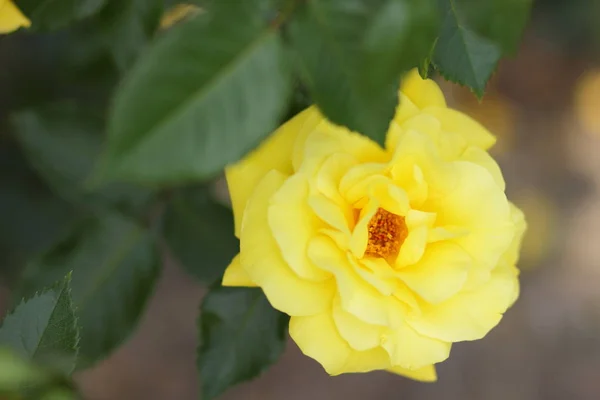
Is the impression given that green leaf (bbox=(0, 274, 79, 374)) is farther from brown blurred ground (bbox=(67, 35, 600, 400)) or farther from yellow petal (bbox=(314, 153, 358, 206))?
brown blurred ground (bbox=(67, 35, 600, 400))

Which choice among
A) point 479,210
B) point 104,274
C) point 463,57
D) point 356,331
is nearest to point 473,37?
point 463,57

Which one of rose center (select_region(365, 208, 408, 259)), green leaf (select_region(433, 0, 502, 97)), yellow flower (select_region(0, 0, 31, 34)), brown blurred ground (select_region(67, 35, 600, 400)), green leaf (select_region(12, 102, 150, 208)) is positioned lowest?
brown blurred ground (select_region(67, 35, 600, 400))

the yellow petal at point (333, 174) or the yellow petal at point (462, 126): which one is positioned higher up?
the yellow petal at point (462, 126)

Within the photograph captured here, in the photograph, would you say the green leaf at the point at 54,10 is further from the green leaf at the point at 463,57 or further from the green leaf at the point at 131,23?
the green leaf at the point at 463,57

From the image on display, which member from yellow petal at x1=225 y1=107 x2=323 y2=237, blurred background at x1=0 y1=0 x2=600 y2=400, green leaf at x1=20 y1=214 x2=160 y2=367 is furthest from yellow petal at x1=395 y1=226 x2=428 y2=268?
blurred background at x1=0 y1=0 x2=600 y2=400

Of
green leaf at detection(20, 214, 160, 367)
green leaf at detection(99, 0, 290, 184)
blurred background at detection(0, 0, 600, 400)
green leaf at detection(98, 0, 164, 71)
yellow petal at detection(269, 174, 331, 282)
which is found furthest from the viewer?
blurred background at detection(0, 0, 600, 400)

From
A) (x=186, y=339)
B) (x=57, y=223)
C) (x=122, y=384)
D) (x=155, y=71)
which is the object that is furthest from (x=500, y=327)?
(x=155, y=71)

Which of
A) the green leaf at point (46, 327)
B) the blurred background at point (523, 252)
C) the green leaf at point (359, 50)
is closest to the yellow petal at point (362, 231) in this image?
the green leaf at point (359, 50)

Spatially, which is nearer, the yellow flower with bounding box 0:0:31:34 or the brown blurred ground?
the yellow flower with bounding box 0:0:31:34
